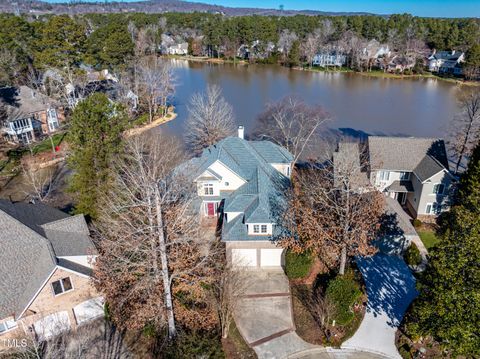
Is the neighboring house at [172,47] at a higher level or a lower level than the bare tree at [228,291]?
higher

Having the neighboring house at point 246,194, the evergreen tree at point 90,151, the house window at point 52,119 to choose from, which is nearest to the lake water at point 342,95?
the house window at point 52,119

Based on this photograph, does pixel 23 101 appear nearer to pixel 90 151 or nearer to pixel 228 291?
pixel 90 151

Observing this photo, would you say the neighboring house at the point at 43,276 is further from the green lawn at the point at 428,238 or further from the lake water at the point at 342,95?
the lake water at the point at 342,95

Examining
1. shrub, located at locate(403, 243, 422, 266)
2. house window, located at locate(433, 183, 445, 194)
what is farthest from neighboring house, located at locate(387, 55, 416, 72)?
→ shrub, located at locate(403, 243, 422, 266)

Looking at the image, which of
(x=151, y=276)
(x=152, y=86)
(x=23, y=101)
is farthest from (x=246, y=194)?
(x=23, y=101)

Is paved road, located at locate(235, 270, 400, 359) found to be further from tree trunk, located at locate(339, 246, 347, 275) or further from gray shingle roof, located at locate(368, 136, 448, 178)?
gray shingle roof, located at locate(368, 136, 448, 178)

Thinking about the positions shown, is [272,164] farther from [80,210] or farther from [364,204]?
[80,210]
